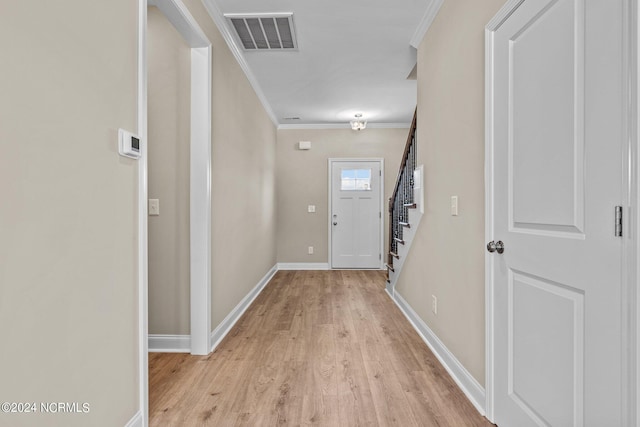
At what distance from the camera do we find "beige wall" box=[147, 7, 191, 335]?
8.21 ft

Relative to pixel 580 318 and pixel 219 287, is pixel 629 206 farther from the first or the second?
pixel 219 287

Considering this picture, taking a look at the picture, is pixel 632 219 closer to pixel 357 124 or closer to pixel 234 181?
pixel 234 181

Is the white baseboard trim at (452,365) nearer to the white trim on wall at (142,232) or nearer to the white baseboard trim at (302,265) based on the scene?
the white trim on wall at (142,232)

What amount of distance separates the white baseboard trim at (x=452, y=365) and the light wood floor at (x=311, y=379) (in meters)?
0.04

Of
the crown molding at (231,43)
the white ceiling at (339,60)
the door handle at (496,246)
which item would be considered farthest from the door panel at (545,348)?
the crown molding at (231,43)

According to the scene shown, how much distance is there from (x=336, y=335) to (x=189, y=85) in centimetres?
227

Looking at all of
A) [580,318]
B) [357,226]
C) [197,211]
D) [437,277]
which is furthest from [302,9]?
[357,226]

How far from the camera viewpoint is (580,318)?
1.12m

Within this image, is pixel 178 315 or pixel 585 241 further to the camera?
pixel 178 315

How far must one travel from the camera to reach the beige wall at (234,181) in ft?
8.75
